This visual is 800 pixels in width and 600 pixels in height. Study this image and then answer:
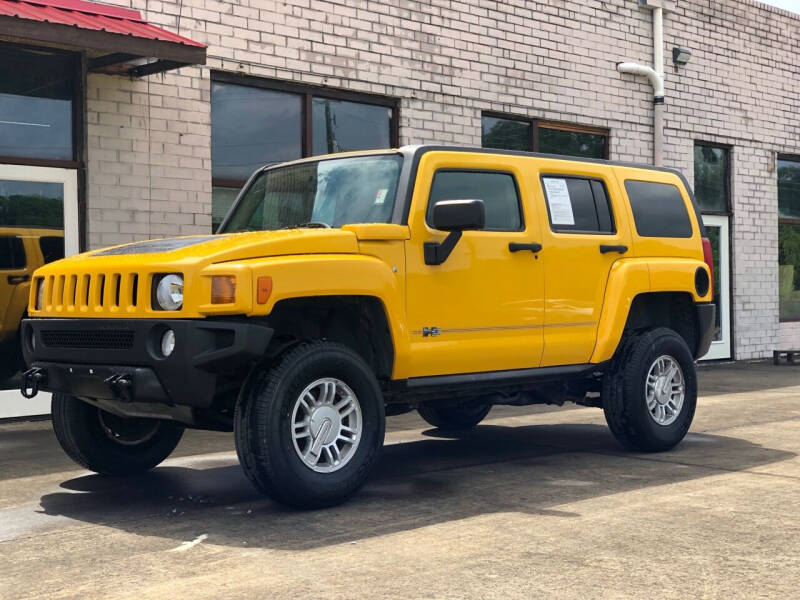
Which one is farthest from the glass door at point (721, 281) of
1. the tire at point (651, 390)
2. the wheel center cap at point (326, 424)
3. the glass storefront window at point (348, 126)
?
the wheel center cap at point (326, 424)

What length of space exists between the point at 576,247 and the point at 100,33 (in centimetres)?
448

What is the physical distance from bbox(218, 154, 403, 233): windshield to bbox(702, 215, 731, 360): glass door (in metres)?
11.4

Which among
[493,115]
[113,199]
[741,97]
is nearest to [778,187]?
[741,97]

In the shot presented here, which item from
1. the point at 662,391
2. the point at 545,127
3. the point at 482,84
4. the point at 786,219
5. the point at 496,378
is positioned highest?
the point at 482,84

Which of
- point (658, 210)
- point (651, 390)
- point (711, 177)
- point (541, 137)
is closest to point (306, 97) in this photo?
point (541, 137)

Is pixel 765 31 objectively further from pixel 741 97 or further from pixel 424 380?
pixel 424 380

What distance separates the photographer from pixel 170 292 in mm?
5773

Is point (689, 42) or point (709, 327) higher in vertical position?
point (689, 42)

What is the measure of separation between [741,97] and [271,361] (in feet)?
46.4

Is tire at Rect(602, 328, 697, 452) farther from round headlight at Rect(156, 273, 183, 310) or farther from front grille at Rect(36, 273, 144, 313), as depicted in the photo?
front grille at Rect(36, 273, 144, 313)

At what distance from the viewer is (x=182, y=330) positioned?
564 centimetres

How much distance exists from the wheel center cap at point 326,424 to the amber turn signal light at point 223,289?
2.63ft

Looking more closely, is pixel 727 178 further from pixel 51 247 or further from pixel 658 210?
pixel 51 247

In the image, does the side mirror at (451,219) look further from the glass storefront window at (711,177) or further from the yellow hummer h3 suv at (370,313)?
the glass storefront window at (711,177)
